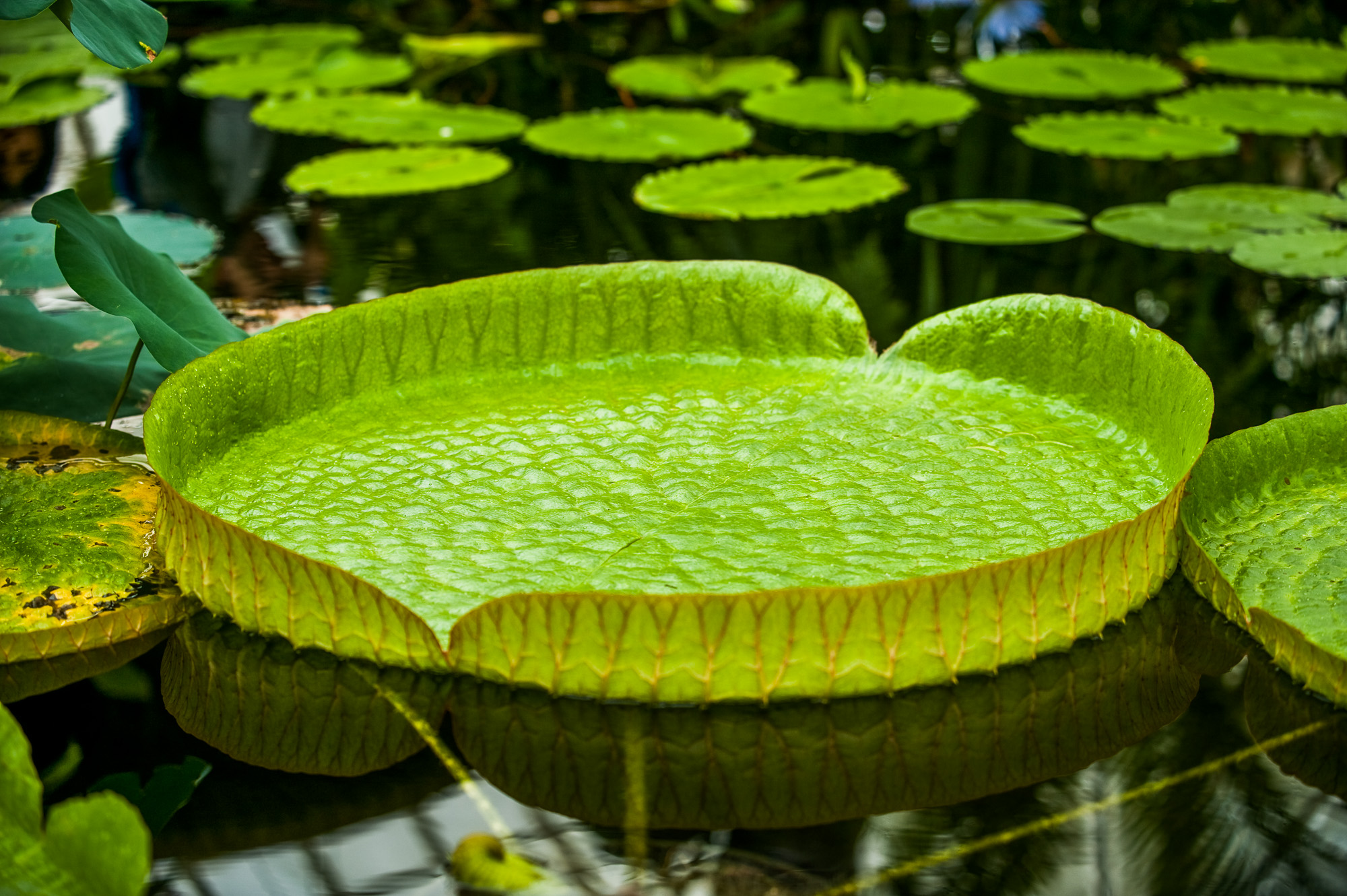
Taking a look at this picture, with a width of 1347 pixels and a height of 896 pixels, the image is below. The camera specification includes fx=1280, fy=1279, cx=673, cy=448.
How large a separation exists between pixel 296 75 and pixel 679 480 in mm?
2198

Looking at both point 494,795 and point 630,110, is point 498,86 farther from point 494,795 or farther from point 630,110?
point 494,795

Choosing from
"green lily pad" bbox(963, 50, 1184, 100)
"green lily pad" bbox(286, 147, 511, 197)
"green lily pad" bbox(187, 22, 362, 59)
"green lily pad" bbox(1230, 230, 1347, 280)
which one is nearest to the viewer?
"green lily pad" bbox(1230, 230, 1347, 280)

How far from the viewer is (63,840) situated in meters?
0.57

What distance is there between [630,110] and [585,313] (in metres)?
1.39

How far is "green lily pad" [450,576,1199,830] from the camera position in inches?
28.6

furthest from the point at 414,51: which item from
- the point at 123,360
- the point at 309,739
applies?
the point at 309,739

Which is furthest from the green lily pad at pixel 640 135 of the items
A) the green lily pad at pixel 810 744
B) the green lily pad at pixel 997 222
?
the green lily pad at pixel 810 744

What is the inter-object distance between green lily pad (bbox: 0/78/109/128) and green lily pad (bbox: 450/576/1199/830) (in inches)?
86.7

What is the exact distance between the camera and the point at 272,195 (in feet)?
6.73

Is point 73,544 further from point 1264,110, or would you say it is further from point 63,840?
point 1264,110

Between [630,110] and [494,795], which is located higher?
[630,110]

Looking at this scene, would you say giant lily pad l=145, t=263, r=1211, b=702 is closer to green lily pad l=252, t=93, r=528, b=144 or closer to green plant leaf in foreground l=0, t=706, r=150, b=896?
green plant leaf in foreground l=0, t=706, r=150, b=896

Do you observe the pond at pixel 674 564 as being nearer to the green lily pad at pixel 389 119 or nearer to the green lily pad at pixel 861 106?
the green lily pad at pixel 389 119

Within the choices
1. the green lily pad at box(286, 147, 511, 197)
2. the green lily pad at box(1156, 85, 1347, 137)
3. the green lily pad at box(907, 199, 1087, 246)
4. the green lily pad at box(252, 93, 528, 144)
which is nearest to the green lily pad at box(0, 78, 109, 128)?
the green lily pad at box(252, 93, 528, 144)
